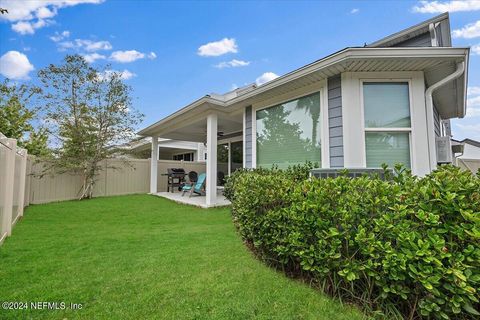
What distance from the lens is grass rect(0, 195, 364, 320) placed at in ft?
6.47

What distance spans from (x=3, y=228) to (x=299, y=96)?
5967mm

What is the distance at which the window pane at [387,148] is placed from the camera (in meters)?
4.08

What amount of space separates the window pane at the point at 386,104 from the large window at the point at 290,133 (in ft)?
2.96

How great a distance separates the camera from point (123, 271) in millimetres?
2742

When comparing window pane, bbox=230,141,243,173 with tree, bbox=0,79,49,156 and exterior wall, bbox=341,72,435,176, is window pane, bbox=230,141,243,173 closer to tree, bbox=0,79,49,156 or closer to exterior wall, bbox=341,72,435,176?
exterior wall, bbox=341,72,435,176

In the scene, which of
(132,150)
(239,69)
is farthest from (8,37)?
(239,69)

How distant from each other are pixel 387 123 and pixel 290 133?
74.2 inches

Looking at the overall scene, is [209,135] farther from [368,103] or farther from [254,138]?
[368,103]

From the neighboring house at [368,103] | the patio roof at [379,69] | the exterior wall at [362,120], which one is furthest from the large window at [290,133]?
the exterior wall at [362,120]

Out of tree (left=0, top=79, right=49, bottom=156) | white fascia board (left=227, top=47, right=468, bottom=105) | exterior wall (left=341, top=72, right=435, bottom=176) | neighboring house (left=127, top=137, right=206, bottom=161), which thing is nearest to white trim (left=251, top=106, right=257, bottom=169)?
white fascia board (left=227, top=47, right=468, bottom=105)

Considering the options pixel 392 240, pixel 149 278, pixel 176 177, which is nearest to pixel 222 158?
pixel 176 177

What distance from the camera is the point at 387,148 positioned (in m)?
4.12

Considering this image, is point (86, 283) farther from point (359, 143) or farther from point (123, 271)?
point (359, 143)

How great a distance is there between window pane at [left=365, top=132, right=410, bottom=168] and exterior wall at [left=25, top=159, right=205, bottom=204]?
10039 mm
